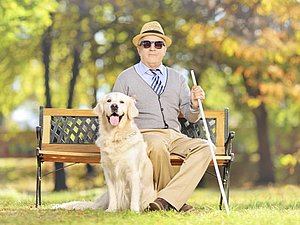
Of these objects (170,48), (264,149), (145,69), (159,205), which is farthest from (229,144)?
(264,149)

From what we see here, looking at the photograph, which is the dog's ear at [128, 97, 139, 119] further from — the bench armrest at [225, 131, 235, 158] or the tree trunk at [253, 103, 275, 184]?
the tree trunk at [253, 103, 275, 184]

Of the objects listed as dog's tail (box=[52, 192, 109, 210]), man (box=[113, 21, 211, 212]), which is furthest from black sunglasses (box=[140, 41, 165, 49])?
dog's tail (box=[52, 192, 109, 210])

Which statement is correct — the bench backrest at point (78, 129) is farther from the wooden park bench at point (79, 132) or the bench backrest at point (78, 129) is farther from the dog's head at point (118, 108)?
the dog's head at point (118, 108)

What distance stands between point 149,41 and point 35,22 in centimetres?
480

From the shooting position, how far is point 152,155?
17.7ft

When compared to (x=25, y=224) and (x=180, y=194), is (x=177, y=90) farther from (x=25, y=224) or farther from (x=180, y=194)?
(x=25, y=224)

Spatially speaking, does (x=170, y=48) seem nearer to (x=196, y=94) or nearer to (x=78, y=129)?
(x=78, y=129)

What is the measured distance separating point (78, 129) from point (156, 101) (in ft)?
3.14

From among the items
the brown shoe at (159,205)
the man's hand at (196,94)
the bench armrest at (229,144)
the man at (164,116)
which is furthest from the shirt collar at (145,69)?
the brown shoe at (159,205)

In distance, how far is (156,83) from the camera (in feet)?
19.0

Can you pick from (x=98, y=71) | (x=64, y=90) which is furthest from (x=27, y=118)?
(x=98, y=71)

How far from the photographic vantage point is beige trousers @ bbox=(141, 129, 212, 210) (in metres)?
5.27

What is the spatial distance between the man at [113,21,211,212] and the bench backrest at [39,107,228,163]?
474 millimetres

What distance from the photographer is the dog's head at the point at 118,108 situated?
527cm
